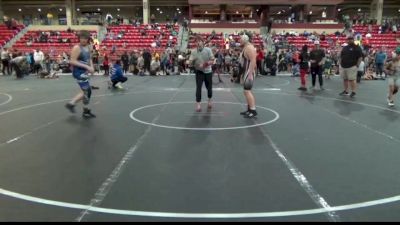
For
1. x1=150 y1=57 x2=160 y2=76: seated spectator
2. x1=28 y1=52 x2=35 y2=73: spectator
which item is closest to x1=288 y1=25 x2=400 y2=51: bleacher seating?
x1=150 y1=57 x2=160 y2=76: seated spectator

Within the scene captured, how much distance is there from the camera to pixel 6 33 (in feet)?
118

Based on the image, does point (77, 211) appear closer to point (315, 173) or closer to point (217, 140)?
point (315, 173)

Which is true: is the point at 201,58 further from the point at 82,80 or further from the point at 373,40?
the point at 373,40

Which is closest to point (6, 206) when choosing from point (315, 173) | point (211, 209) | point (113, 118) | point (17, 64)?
point (211, 209)

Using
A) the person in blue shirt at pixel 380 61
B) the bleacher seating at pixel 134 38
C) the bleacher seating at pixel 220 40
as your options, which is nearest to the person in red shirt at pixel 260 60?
the person in blue shirt at pixel 380 61

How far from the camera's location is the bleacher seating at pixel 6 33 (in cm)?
3437

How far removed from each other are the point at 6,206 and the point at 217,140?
134 inches

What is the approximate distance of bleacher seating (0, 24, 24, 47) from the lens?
34369 millimetres

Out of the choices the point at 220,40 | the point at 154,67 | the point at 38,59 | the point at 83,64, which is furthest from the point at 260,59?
the point at 83,64

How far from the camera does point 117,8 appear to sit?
47156mm

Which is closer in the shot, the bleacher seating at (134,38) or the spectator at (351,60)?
the spectator at (351,60)

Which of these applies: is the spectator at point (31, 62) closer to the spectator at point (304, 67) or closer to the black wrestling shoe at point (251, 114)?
the spectator at point (304, 67)

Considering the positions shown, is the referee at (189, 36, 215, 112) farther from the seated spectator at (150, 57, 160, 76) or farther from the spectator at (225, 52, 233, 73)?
the spectator at (225, 52, 233, 73)

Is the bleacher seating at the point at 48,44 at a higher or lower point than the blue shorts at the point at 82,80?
higher
